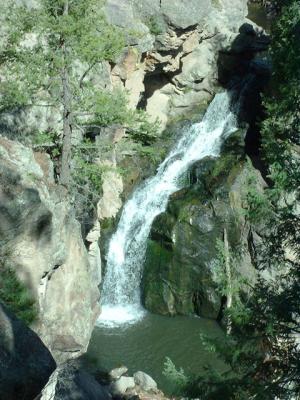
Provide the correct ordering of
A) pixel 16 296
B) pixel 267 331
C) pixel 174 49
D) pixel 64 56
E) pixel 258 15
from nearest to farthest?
pixel 267 331, pixel 16 296, pixel 64 56, pixel 174 49, pixel 258 15

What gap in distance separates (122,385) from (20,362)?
410 inches

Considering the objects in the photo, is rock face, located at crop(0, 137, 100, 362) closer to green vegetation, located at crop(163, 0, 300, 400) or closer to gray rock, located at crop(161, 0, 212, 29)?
green vegetation, located at crop(163, 0, 300, 400)

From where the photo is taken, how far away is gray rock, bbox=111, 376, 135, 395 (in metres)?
15.9

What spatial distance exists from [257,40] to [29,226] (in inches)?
952

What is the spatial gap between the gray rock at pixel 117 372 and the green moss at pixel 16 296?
725 centimetres

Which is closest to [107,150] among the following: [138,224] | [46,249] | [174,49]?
[46,249]

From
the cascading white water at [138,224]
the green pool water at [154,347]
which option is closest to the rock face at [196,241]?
the cascading white water at [138,224]

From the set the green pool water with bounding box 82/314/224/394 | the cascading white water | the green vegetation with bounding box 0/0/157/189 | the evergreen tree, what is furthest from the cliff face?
the green pool water with bounding box 82/314/224/394

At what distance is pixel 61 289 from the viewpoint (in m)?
12.7

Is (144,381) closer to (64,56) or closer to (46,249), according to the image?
(46,249)

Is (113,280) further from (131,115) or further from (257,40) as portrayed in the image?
(257,40)

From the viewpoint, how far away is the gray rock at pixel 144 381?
16.7 metres

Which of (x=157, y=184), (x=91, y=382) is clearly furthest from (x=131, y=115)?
(x=157, y=184)

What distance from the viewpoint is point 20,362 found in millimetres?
6570
